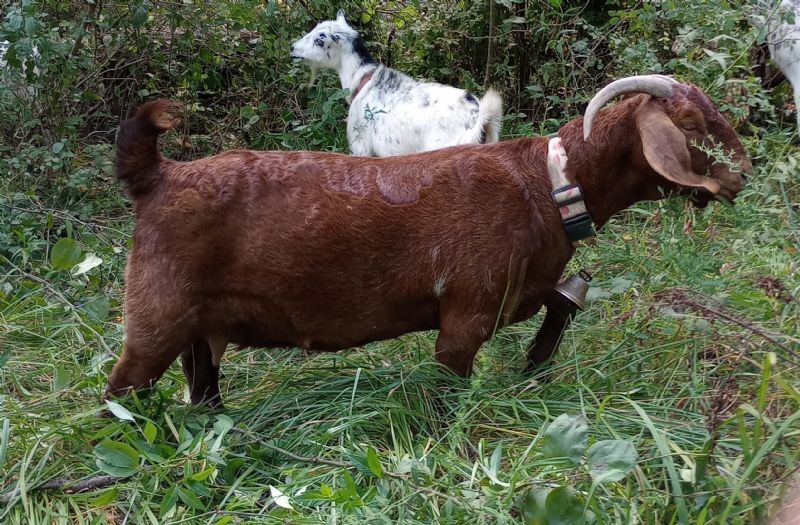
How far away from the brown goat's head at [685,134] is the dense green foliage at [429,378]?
44cm

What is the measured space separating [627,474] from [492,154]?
4.92ft

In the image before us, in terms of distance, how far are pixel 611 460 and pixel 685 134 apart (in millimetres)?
1436

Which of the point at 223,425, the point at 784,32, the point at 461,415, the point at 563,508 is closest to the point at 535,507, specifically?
the point at 563,508

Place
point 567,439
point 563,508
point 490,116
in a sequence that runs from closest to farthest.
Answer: point 563,508, point 567,439, point 490,116

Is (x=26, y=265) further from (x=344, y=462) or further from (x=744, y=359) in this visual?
(x=744, y=359)

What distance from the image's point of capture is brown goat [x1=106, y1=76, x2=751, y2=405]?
137 inches

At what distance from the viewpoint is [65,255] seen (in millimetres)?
4762

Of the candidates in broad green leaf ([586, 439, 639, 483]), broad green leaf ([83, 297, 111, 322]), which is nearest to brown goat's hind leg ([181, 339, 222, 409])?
broad green leaf ([83, 297, 111, 322])

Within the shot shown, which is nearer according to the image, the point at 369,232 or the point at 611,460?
the point at 611,460

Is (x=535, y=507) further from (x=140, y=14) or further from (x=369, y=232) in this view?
(x=140, y=14)

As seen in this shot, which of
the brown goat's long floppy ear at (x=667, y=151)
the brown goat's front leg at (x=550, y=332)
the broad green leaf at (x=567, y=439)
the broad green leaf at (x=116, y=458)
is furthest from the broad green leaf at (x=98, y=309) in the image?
the brown goat's long floppy ear at (x=667, y=151)

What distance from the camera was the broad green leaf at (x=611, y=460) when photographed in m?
2.57

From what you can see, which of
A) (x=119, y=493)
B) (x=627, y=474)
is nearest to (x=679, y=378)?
(x=627, y=474)

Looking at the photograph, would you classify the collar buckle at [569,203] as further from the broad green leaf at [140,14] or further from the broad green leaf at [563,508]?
the broad green leaf at [140,14]
